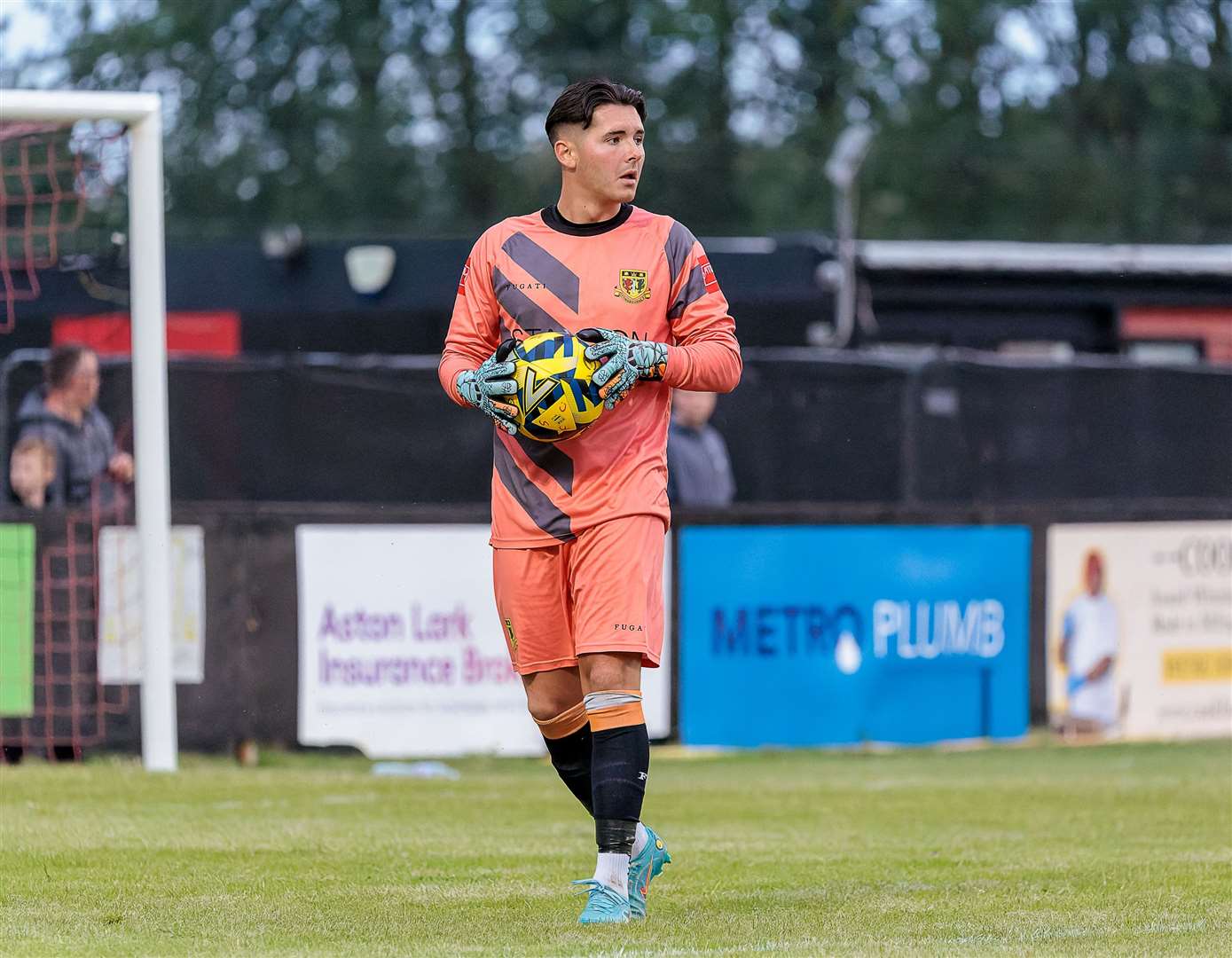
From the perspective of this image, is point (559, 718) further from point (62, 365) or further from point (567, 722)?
point (62, 365)

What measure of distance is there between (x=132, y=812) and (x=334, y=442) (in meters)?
4.23

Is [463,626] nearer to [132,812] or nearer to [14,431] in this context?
[14,431]

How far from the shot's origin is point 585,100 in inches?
234

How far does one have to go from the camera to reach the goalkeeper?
5.73 meters

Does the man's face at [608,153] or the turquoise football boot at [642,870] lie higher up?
the man's face at [608,153]

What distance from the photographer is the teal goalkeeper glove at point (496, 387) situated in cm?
564

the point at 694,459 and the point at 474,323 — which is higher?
the point at 474,323

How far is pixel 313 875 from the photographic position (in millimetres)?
6566

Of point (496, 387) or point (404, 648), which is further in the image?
point (404, 648)

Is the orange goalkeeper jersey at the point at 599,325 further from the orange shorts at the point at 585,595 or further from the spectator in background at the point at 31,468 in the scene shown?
the spectator in background at the point at 31,468

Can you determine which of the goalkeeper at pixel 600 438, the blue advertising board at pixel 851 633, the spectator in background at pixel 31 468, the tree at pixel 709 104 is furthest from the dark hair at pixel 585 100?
the tree at pixel 709 104

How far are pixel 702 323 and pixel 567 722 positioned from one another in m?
1.22

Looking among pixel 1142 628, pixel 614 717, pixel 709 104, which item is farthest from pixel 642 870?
pixel 709 104

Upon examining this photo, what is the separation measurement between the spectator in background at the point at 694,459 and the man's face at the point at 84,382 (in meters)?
3.38
